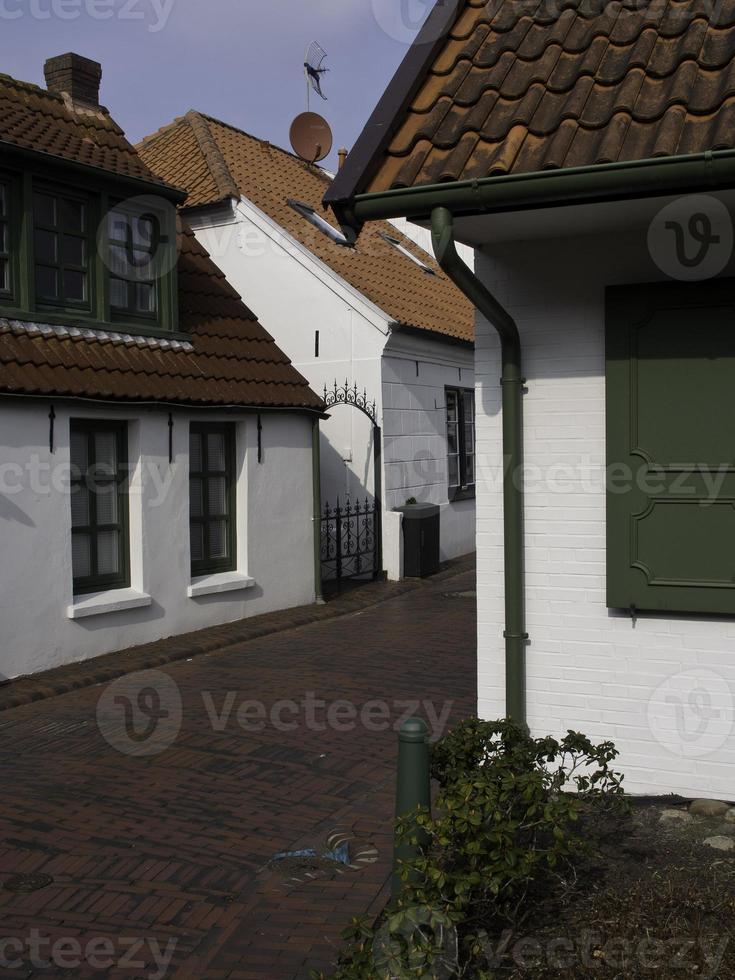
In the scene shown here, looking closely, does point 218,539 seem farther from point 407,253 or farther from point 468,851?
point 407,253

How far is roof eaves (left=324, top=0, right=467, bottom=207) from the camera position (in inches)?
193

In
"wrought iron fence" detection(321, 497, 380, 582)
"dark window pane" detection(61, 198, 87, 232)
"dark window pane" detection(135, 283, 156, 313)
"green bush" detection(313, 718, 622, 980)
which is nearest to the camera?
"green bush" detection(313, 718, 622, 980)

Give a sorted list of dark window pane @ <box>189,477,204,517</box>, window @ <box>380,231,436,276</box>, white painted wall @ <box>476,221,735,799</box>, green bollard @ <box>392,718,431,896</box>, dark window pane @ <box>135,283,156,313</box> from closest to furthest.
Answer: green bollard @ <box>392,718,431,896</box> → white painted wall @ <box>476,221,735,799</box> → dark window pane @ <box>135,283,156,313</box> → dark window pane @ <box>189,477,204,517</box> → window @ <box>380,231,436,276</box>

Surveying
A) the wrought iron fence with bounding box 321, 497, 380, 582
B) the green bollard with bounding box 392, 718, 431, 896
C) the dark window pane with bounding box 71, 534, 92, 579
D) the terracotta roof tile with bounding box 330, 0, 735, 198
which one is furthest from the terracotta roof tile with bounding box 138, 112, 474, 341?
the green bollard with bounding box 392, 718, 431, 896

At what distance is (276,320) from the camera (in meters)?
15.6

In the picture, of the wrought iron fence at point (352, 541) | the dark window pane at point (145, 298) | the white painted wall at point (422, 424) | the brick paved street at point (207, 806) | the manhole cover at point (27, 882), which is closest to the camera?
the brick paved street at point (207, 806)

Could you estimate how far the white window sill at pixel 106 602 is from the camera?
9.41 m

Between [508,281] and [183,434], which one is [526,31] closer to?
[508,281]

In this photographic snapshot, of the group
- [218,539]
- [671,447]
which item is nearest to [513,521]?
[671,447]

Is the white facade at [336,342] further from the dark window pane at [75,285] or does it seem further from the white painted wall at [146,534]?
the dark window pane at [75,285]

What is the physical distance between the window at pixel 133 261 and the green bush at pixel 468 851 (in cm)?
745

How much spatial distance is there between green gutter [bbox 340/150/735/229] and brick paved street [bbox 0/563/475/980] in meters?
3.19

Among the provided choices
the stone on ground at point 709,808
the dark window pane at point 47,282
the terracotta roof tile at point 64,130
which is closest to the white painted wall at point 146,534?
the dark window pane at point 47,282

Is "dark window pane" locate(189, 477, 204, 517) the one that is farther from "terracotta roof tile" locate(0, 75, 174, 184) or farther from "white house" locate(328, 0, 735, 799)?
"white house" locate(328, 0, 735, 799)
